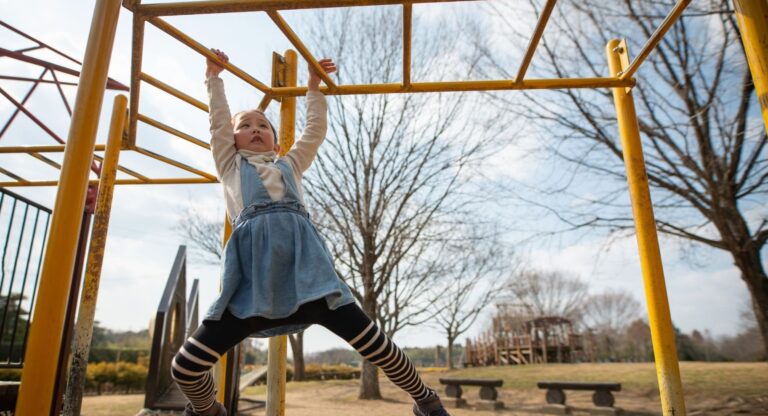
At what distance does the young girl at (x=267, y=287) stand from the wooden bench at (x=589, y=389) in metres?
5.63

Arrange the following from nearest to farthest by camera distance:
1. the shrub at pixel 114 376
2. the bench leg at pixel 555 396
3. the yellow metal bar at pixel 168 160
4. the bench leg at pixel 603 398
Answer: the yellow metal bar at pixel 168 160 → the bench leg at pixel 603 398 → the bench leg at pixel 555 396 → the shrub at pixel 114 376

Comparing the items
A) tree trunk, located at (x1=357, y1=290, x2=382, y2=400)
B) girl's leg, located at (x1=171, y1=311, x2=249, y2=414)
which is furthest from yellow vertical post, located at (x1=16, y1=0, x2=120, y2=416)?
tree trunk, located at (x1=357, y1=290, x2=382, y2=400)

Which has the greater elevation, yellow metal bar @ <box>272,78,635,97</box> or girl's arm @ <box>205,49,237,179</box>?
yellow metal bar @ <box>272,78,635,97</box>

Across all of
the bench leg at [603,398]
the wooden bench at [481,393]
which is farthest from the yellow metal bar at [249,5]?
the wooden bench at [481,393]

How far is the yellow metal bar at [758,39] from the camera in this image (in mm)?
1448

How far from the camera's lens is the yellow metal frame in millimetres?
1296

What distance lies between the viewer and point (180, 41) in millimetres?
1721

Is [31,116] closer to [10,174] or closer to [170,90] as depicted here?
[10,174]

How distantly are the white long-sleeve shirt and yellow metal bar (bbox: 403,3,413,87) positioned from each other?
450mm

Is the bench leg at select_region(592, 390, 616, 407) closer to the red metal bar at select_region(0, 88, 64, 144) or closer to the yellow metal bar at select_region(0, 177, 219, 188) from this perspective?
the yellow metal bar at select_region(0, 177, 219, 188)

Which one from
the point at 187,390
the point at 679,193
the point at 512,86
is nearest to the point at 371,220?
the point at 679,193

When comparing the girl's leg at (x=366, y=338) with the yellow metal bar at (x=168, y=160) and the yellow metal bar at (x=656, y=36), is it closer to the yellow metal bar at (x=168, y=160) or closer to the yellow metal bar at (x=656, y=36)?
the yellow metal bar at (x=656, y=36)

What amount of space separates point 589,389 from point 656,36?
18.7ft

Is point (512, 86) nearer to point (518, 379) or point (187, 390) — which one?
point (187, 390)
